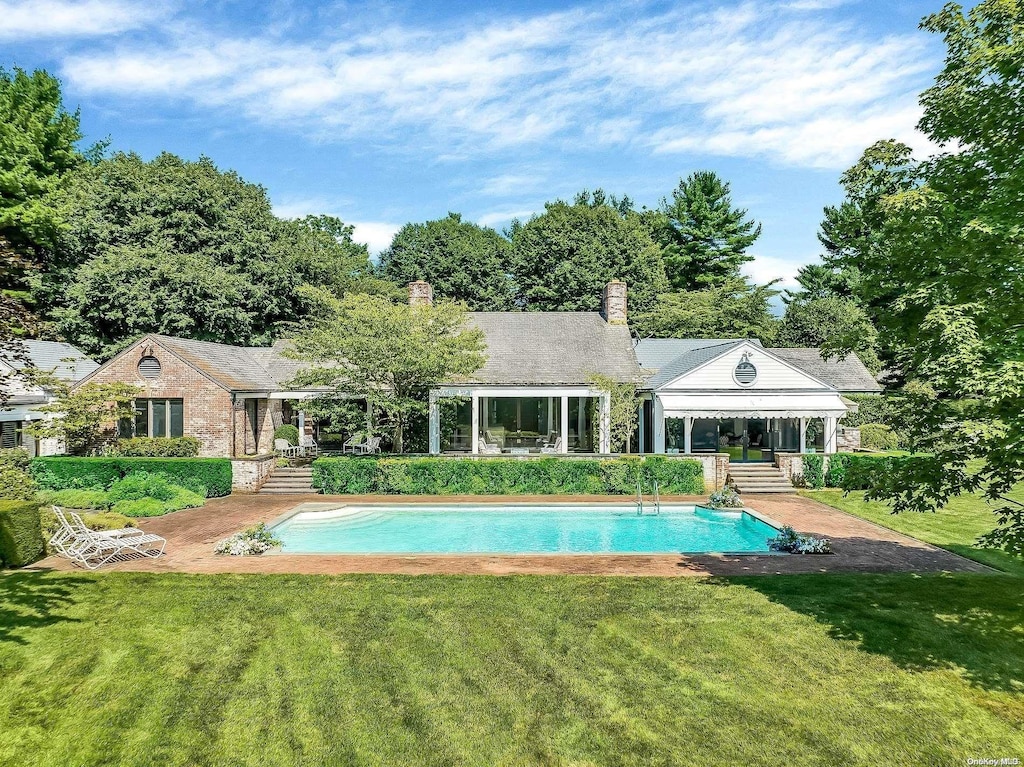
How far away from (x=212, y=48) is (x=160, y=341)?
14.1m

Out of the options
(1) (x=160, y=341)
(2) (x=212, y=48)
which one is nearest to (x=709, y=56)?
(2) (x=212, y=48)

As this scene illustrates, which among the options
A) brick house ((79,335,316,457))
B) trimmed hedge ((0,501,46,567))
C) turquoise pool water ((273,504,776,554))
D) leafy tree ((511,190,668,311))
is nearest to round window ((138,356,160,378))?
brick house ((79,335,316,457))

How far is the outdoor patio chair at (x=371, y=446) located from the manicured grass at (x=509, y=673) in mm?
15741

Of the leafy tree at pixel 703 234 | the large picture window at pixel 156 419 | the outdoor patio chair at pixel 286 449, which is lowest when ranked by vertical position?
the outdoor patio chair at pixel 286 449

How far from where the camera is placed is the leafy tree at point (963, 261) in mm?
8078

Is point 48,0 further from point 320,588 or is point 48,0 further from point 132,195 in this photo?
point 132,195

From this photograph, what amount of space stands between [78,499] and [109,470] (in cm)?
199

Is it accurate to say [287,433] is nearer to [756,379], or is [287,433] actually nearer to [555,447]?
[555,447]

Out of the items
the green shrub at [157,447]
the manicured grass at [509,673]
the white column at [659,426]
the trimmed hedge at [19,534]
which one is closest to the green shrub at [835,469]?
the white column at [659,426]

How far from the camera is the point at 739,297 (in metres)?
53.7

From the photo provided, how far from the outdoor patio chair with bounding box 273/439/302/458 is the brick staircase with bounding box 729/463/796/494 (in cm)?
2072

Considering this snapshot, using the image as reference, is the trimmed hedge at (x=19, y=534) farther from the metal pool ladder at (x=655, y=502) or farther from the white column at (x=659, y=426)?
the white column at (x=659, y=426)

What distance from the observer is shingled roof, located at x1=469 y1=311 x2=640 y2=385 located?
30484 mm

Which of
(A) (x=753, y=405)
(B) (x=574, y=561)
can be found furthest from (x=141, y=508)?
(A) (x=753, y=405)
